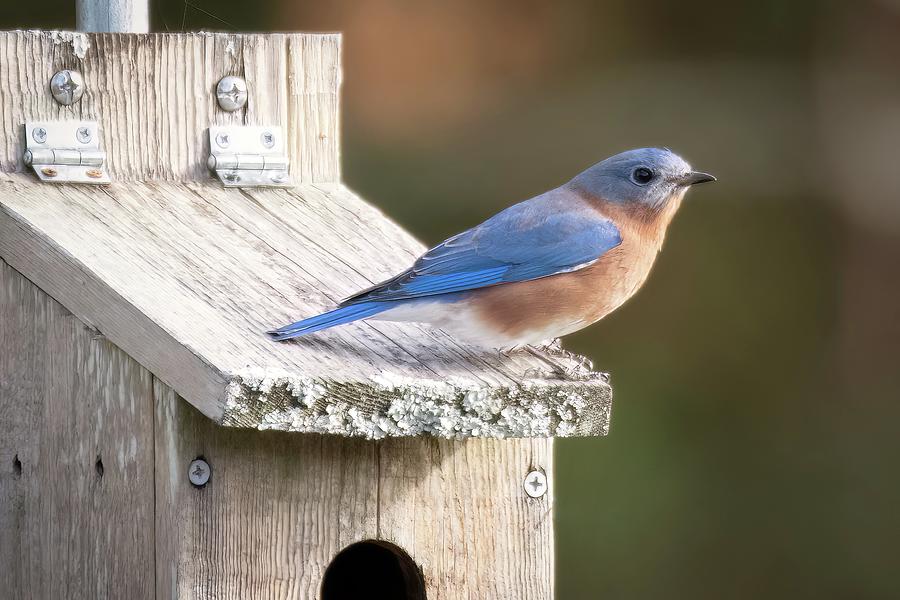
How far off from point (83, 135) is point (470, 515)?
142 centimetres

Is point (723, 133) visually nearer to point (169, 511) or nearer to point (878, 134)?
point (878, 134)

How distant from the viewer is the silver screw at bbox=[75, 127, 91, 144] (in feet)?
12.3

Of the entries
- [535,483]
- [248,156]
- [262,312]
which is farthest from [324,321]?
[248,156]

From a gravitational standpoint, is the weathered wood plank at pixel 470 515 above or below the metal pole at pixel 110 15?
below

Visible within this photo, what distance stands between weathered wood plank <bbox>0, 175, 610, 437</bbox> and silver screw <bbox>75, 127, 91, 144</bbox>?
14 cm

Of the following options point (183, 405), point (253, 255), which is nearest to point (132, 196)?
point (253, 255)

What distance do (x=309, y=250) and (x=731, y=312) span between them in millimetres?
3713

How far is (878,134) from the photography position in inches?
276

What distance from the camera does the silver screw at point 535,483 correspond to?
341cm

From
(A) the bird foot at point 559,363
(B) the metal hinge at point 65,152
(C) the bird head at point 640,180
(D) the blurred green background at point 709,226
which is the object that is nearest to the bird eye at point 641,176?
(C) the bird head at point 640,180

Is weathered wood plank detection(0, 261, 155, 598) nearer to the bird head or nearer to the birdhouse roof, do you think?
the birdhouse roof

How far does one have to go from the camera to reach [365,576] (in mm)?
4230

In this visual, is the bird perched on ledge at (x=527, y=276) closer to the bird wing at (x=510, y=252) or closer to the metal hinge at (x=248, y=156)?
the bird wing at (x=510, y=252)

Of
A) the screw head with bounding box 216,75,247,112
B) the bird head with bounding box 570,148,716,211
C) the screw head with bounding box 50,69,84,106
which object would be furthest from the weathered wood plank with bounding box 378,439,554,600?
the screw head with bounding box 50,69,84,106
